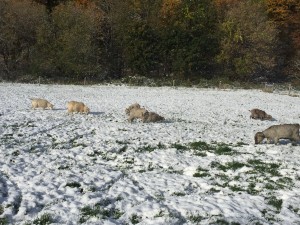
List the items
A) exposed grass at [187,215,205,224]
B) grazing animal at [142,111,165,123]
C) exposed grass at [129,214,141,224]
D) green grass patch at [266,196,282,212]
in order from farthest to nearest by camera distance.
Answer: grazing animal at [142,111,165,123] → green grass patch at [266,196,282,212] → exposed grass at [187,215,205,224] → exposed grass at [129,214,141,224]

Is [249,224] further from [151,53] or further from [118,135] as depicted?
[151,53]

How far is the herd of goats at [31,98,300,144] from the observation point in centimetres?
1653

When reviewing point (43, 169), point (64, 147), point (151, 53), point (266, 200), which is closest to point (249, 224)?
point (266, 200)

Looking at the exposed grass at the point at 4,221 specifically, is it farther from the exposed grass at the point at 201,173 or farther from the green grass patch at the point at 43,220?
the exposed grass at the point at 201,173

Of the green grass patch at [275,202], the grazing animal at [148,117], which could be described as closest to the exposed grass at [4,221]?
the green grass patch at [275,202]

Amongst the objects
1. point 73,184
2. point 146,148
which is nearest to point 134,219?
point 73,184

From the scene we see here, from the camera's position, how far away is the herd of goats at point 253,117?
16.5 m

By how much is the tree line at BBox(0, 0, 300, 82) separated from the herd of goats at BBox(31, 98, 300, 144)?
31310 millimetres

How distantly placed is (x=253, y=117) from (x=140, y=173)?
14789 mm

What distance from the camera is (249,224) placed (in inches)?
352

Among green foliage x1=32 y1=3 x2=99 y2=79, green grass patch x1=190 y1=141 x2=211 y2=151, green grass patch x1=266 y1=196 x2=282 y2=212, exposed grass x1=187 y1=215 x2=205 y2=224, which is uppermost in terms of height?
green foliage x1=32 y1=3 x2=99 y2=79

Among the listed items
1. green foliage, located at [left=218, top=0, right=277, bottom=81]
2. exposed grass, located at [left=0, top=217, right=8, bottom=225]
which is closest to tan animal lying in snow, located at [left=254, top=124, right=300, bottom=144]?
exposed grass, located at [left=0, top=217, right=8, bottom=225]

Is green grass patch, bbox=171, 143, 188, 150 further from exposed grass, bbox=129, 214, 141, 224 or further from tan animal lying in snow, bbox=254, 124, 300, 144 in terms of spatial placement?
exposed grass, bbox=129, 214, 141, 224

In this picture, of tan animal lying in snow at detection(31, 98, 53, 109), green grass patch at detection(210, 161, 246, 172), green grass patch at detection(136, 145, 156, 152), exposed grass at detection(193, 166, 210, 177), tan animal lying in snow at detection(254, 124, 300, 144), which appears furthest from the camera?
tan animal lying in snow at detection(31, 98, 53, 109)
